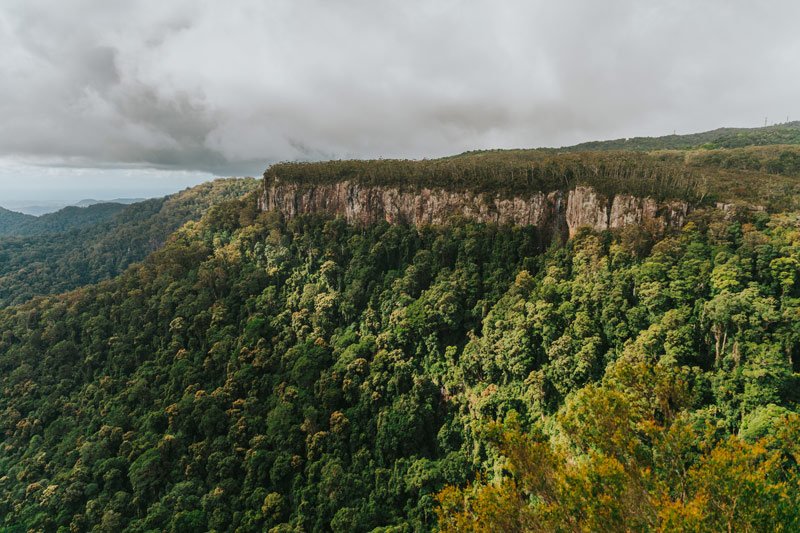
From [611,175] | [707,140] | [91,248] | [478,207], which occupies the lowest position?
[91,248]

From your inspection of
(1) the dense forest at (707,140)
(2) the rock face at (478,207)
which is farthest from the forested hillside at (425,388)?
(1) the dense forest at (707,140)

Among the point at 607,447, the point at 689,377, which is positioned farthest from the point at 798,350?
the point at 607,447

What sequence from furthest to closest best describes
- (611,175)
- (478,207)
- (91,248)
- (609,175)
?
1. (91,248)
2. (478,207)
3. (609,175)
4. (611,175)

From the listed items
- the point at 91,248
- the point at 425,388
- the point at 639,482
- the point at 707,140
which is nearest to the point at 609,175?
the point at 425,388

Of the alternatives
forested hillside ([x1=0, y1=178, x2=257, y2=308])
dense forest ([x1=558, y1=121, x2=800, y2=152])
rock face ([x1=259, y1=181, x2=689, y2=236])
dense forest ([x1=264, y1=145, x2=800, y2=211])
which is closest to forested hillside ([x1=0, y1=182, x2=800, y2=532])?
rock face ([x1=259, y1=181, x2=689, y2=236])

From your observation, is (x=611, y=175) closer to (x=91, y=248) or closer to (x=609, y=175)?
(x=609, y=175)

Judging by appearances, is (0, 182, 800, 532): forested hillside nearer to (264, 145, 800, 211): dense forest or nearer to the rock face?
the rock face

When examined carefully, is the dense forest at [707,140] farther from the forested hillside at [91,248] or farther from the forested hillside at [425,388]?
the forested hillside at [91,248]

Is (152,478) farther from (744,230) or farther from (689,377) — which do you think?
(744,230)
